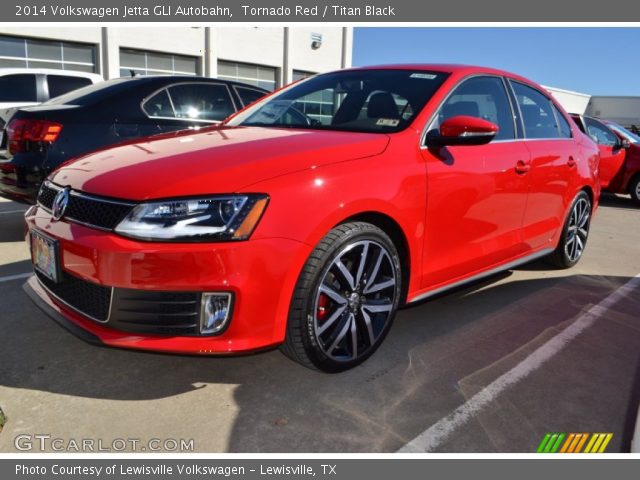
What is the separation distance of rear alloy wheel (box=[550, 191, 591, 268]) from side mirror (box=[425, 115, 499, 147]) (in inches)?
78.6

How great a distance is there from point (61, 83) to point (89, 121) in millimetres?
4755

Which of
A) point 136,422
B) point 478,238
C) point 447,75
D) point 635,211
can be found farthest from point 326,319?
point 635,211

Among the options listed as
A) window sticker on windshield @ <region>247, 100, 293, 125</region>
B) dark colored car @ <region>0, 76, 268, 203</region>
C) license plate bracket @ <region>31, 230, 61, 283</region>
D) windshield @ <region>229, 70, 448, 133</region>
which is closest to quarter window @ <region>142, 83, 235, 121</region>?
dark colored car @ <region>0, 76, 268, 203</region>

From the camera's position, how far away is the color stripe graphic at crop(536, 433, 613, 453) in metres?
2.25

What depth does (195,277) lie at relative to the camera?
2191mm

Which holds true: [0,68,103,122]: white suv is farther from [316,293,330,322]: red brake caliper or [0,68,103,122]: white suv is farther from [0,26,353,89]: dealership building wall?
[316,293,330,322]: red brake caliper

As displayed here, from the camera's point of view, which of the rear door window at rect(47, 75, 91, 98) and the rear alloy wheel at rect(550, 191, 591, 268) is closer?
the rear alloy wheel at rect(550, 191, 591, 268)

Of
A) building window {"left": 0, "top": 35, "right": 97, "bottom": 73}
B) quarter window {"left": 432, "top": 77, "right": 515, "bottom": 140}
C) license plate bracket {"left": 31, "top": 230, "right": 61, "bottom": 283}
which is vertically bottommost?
license plate bracket {"left": 31, "top": 230, "right": 61, "bottom": 283}

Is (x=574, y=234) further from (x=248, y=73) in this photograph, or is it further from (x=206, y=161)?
(x=248, y=73)

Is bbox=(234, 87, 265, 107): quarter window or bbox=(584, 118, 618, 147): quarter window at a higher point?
bbox=(234, 87, 265, 107): quarter window

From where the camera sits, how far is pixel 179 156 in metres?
2.56

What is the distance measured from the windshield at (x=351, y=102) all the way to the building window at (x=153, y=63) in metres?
17.8

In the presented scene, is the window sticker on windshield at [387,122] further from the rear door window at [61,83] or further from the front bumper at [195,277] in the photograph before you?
the rear door window at [61,83]

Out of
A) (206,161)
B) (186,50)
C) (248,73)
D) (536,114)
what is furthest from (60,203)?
(248,73)
